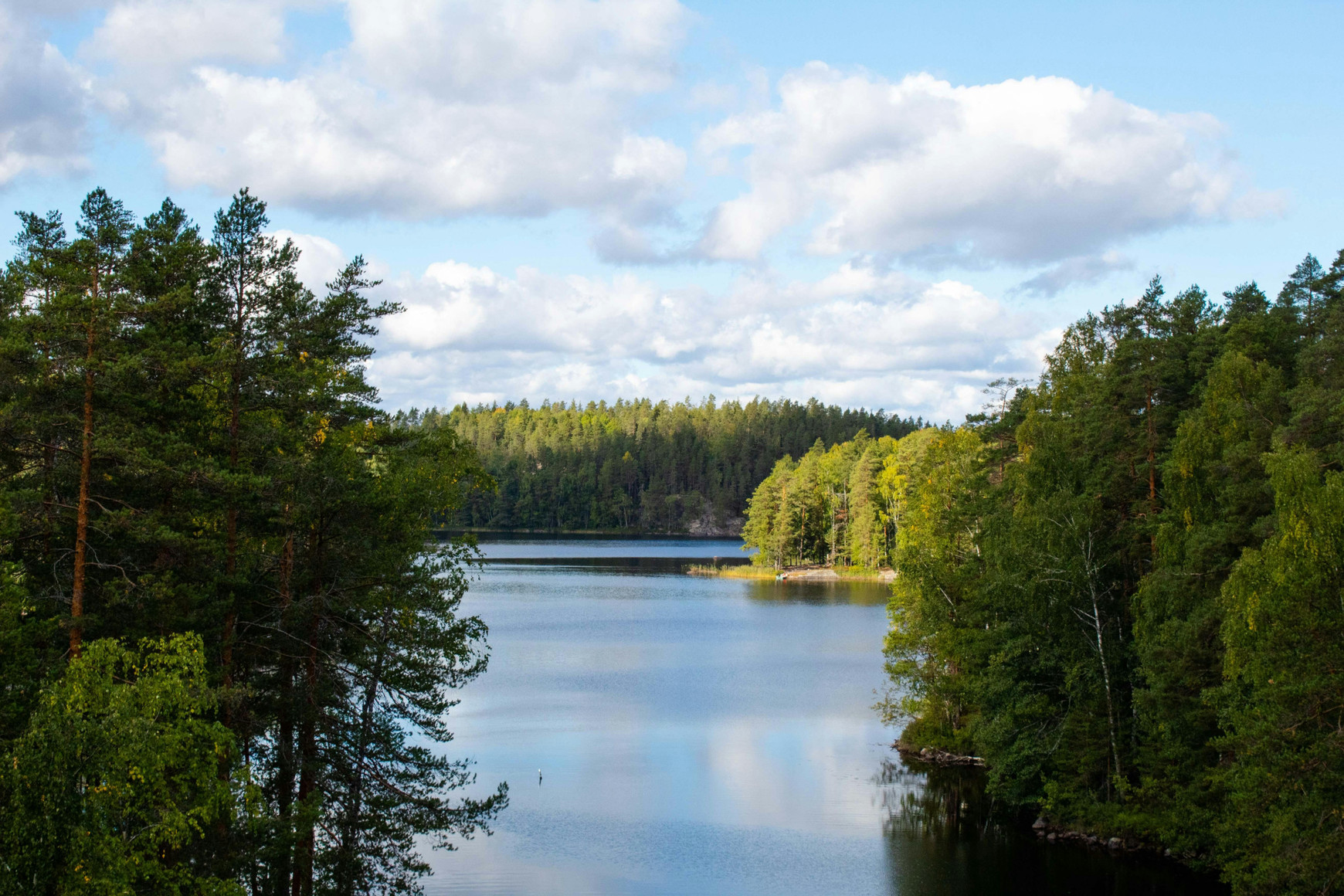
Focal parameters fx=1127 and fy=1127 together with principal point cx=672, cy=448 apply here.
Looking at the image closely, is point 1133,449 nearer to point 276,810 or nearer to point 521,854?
point 521,854

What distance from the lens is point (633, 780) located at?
102 ft

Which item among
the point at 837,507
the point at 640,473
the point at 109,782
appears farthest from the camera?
the point at 640,473

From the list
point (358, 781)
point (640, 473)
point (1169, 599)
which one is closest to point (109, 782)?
point (358, 781)

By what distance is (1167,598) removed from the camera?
23.3 m

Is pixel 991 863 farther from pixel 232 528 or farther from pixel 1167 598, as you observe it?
pixel 232 528

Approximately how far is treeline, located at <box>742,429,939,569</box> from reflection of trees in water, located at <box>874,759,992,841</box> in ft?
184

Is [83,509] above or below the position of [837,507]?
above

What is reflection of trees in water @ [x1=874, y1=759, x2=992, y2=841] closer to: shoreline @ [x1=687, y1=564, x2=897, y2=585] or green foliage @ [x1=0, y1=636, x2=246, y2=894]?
green foliage @ [x1=0, y1=636, x2=246, y2=894]

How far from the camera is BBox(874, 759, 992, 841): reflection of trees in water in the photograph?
2788 cm

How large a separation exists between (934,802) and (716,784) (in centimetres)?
588

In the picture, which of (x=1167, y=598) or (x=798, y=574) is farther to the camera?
(x=798, y=574)

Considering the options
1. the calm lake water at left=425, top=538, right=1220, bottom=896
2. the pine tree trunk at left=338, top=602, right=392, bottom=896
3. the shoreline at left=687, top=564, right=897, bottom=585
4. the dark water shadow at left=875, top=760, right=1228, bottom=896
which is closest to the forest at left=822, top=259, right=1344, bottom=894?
the dark water shadow at left=875, top=760, right=1228, bottom=896

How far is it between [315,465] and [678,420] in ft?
595

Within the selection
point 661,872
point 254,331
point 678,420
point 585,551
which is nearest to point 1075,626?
point 661,872
